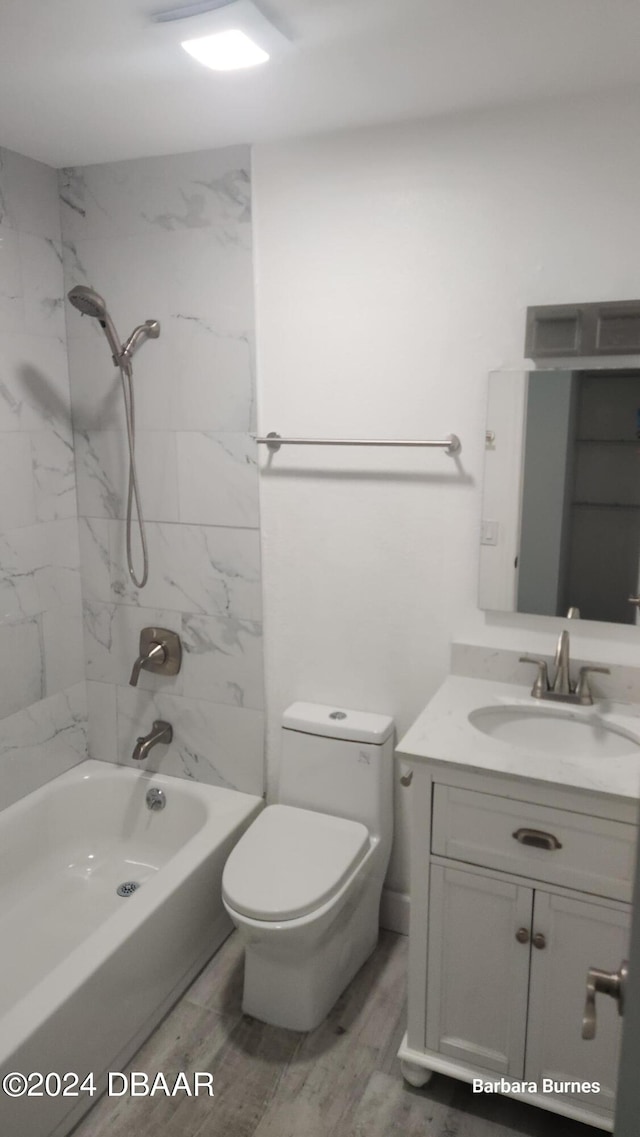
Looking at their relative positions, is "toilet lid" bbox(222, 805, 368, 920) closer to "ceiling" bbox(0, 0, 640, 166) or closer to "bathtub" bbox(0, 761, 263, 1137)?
"bathtub" bbox(0, 761, 263, 1137)

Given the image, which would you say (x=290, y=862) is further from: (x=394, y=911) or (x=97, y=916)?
(x=97, y=916)

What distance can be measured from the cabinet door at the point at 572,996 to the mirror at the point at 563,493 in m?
0.74

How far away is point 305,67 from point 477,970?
2.09 meters

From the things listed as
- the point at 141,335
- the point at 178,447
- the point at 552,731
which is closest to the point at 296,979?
the point at 552,731

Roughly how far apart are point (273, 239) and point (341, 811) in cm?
171

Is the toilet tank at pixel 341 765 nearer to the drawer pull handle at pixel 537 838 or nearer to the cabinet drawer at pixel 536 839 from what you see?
the cabinet drawer at pixel 536 839

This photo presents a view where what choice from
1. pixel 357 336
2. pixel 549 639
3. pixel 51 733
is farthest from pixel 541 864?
pixel 51 733

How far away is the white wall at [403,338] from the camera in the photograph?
191cm

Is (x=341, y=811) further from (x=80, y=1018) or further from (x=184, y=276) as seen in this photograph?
(x=184, y=276)

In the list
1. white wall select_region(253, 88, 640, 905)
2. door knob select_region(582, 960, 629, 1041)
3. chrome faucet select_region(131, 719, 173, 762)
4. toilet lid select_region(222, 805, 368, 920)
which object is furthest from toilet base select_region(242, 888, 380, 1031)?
door knob select_region(582, 960, 629, 1041)

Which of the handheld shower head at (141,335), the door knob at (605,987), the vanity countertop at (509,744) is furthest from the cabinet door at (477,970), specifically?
the handheld shower head at (141,335)

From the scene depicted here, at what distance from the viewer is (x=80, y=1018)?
176 centimetres

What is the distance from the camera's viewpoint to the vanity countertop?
1618 millimetres

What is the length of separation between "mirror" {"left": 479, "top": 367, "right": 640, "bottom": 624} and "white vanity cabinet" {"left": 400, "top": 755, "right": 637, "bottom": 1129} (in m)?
0.61
